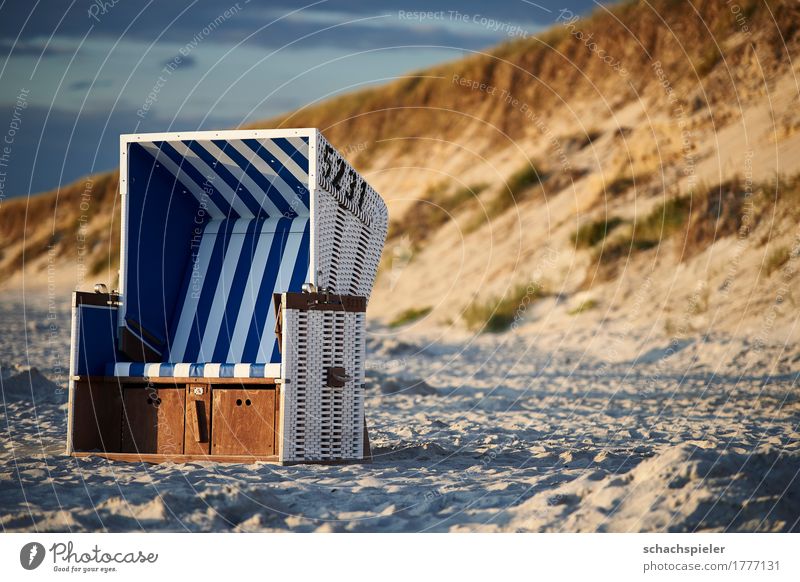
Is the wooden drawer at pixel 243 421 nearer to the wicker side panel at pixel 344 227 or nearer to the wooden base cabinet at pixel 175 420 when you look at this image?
the wooden base cabinet at pixel 175 420

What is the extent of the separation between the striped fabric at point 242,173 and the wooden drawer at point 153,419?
1922mm

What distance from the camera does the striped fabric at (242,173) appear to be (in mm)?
7594

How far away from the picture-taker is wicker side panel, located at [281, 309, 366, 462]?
6.77 meters

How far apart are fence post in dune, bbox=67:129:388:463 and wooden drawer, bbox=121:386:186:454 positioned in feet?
0.04

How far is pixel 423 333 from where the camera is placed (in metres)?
20.8

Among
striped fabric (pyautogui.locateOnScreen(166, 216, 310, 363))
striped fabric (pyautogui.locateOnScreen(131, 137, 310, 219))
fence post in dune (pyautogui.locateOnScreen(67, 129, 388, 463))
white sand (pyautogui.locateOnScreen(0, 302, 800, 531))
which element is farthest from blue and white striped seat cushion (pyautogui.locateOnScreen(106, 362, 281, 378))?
striped fabric (pyautogui.locateOnScreen(131, 137, 310, 219))

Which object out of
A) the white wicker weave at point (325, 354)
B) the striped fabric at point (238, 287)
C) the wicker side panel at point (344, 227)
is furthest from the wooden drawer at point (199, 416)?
the wicker side panel at point (344, 227)

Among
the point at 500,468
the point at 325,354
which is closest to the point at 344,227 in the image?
the point at 325,354

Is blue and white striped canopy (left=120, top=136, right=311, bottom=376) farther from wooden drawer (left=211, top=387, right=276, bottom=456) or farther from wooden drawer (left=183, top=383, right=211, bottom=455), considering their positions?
wooden drawer (left=211, top=387, right=276, bottom=456)

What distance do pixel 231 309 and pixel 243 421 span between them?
1.61 m

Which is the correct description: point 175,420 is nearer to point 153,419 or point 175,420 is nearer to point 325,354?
point 153,419

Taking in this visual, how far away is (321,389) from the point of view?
22.9 ft

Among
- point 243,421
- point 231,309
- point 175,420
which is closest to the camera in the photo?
point 243,421
